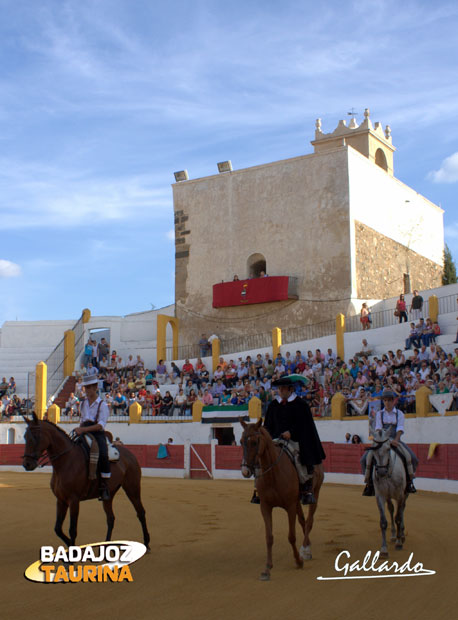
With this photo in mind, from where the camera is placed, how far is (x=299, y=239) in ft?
112

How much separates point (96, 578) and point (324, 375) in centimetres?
1773

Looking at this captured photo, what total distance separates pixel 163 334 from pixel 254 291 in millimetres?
4923

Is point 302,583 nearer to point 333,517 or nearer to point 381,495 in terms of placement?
point 381,495

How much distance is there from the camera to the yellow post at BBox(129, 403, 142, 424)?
27297 millimetres

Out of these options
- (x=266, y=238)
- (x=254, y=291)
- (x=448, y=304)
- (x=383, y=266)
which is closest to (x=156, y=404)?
(x=254, y=291)

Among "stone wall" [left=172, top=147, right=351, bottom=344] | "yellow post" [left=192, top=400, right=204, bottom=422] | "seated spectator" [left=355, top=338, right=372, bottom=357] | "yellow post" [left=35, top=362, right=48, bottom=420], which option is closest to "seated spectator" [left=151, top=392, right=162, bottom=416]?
"yellow post" [left=192, top=400, right=204, bottom=422]

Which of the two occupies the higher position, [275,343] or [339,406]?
[275,343]

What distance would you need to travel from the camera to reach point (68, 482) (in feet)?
28.0

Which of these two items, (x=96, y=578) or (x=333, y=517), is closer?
(x=96, y=578)

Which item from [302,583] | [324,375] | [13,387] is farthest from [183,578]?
[13,387]

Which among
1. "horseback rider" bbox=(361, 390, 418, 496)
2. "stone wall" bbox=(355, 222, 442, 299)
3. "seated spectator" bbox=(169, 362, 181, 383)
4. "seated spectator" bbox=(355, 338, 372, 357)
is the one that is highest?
"stone wall" bbox=(355, 222, 442, 299)

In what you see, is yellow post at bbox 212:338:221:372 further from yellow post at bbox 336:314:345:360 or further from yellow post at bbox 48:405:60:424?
yellow post at bbox 48:405:60:424

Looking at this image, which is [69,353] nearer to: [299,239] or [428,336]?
[299,239]

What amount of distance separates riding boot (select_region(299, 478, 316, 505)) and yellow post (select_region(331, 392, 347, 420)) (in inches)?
522
